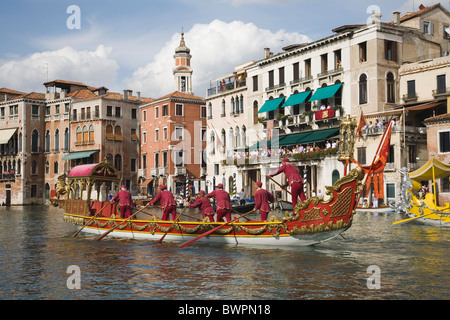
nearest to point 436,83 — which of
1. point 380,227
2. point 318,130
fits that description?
point 318,130

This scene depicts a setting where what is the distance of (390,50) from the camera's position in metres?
37.8

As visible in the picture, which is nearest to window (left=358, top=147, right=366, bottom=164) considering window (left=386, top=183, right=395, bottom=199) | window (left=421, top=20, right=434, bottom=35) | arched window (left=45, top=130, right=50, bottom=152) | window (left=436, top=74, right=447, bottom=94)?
window (left=386, top=183, right=395, bottom=199)

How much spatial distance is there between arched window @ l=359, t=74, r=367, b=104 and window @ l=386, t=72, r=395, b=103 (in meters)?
1.41

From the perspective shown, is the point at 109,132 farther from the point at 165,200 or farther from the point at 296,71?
the point at 165,200

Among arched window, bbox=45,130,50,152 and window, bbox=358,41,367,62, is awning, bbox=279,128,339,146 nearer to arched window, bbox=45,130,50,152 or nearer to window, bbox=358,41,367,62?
window, bbox=358,41,367,62

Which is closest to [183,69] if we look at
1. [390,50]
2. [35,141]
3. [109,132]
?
[109,132]

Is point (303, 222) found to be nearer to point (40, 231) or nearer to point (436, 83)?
point (40, 231)

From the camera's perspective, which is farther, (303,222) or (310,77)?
(310,77)

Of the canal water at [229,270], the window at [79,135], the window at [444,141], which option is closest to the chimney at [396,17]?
the window at [444,141]

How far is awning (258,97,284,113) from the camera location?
4409cm

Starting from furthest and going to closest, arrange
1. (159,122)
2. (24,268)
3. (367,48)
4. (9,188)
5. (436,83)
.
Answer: (9,188), (159,122), (367,48), (436,83), (24,268)

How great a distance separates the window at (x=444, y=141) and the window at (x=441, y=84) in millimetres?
3580

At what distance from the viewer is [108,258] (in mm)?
15617

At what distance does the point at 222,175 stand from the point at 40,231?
2640 centimetres
